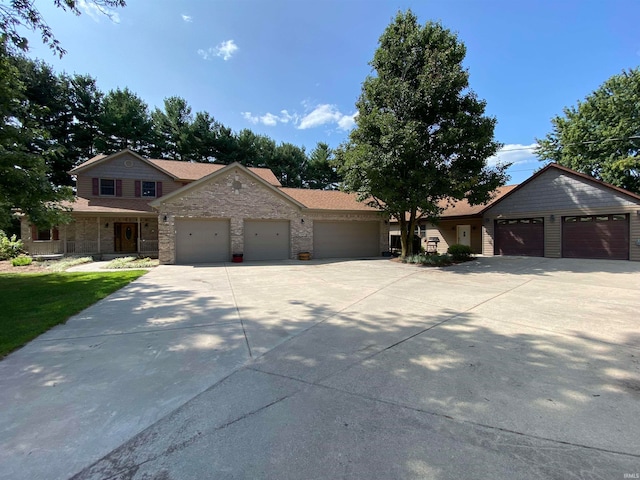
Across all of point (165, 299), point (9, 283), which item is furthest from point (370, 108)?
point (9, 283)

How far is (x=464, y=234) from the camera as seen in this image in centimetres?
2186

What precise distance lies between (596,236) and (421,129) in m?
10.8

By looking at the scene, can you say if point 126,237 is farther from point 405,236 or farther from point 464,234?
point 464,234

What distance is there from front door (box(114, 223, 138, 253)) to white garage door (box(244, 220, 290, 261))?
28.2 ft

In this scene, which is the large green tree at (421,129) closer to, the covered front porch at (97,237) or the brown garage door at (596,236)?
the brown garage door at (596,236)

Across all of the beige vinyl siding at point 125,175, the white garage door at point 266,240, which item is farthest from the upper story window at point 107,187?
the white garage door at point 266,240

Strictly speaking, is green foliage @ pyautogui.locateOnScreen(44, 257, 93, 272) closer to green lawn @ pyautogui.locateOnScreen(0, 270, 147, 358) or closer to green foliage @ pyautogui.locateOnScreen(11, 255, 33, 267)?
green foliage @ pyautogui.locateOnScreen(11, 255, 33, 267)

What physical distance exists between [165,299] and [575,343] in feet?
26.3

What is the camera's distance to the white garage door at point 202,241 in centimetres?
1567

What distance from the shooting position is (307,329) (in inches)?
202

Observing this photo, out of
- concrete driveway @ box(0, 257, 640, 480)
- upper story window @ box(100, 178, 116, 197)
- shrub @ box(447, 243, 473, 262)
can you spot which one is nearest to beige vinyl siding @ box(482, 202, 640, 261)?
shrub @ box(447, 243, 473, 262)

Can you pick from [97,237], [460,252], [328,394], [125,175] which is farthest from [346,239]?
[328,394]

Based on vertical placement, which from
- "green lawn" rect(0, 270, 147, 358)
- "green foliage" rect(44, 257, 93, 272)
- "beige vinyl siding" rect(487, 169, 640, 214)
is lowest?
"green lawn" rect(0, 270, 147, 358)

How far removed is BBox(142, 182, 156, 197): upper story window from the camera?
2074 cm
